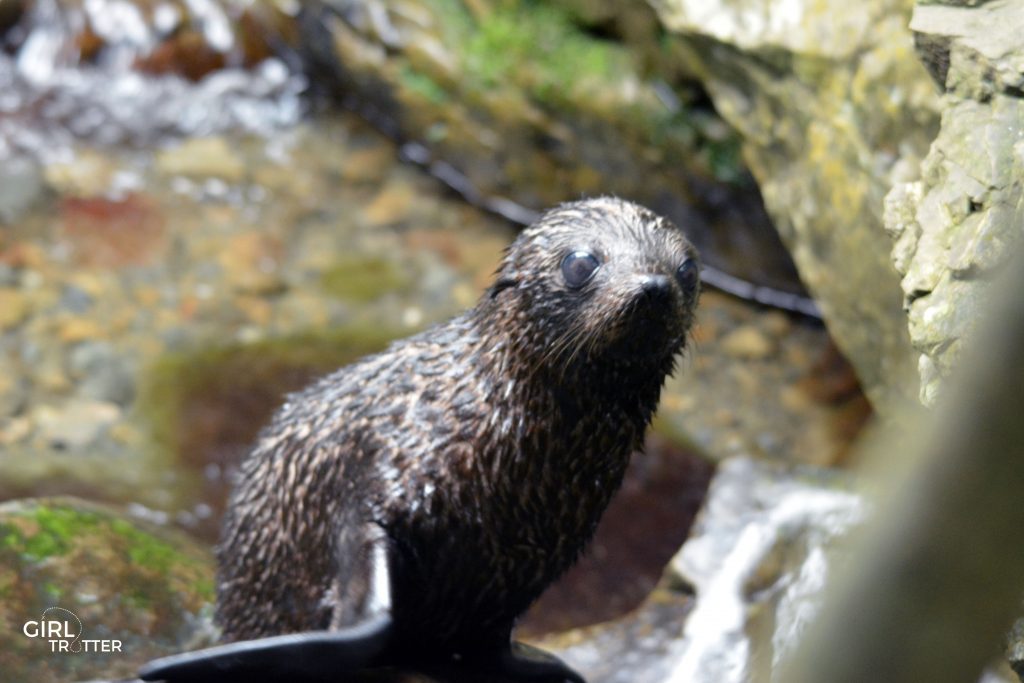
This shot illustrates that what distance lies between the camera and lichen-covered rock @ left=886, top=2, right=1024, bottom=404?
143 inches

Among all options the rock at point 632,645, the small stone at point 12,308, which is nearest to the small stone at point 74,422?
the small stone at point 12,308

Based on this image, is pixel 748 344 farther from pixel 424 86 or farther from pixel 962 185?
pixel 962 185

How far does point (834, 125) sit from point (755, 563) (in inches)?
84.8

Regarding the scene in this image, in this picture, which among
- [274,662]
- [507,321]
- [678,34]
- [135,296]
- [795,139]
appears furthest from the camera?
[135,296]

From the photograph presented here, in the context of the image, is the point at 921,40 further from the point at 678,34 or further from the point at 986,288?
the point at 678,34

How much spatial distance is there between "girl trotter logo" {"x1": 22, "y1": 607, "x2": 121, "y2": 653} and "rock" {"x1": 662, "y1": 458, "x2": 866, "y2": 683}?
2.16 meters

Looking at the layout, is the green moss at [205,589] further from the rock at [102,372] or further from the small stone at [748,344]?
the small stone at [748,344]

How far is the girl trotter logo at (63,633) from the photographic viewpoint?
4230 millimetres

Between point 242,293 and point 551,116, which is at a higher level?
point 551,116

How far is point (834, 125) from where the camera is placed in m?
5.86

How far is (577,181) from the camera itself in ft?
26.7

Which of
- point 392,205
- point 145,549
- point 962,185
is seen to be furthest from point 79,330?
point 962,185

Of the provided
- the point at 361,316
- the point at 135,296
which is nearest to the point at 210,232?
the point at 135,296

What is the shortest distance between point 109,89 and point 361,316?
10.7 feet
